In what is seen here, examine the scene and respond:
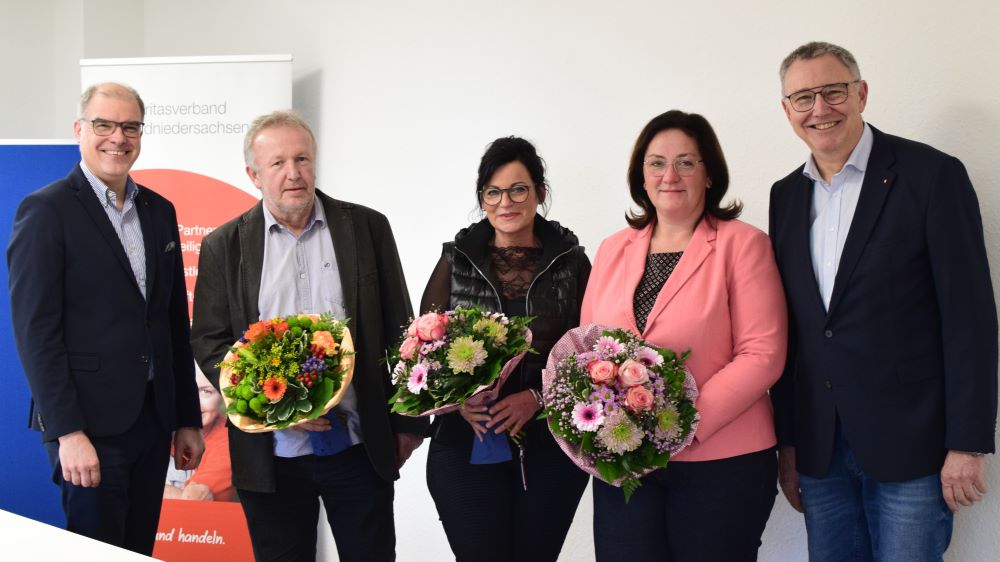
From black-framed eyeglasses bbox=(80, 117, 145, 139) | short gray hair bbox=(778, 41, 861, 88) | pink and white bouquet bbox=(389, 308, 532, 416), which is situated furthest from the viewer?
black-framed eyeglasses bbox=(80, 117, 145, 139)

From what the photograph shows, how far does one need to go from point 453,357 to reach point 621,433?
1.68 ft

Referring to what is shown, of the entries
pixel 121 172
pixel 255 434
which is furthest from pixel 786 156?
pixel 121 172

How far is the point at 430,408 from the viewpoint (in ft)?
7.88

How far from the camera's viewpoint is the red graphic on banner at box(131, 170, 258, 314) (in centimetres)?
435

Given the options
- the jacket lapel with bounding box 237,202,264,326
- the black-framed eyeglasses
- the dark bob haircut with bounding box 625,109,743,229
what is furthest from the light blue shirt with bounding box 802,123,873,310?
the black-framed eyeglasses

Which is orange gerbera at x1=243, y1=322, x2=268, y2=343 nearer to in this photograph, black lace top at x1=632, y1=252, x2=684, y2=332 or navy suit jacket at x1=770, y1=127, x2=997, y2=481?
black lace top at x1=632, y1=252, x2=684, y2=332

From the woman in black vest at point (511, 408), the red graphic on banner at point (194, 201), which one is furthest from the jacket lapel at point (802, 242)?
the red graphic on banner at point (194, 201)

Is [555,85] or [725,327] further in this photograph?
[555,85]

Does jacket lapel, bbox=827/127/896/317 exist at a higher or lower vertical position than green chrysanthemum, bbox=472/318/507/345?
higher

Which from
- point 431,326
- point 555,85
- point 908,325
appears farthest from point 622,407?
point 555,85

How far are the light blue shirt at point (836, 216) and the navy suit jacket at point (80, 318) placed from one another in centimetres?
215

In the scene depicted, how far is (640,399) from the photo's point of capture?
2127mm

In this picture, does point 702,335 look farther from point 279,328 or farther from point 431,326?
point 279,328

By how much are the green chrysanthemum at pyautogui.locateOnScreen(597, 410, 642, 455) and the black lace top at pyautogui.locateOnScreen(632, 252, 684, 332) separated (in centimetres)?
40
